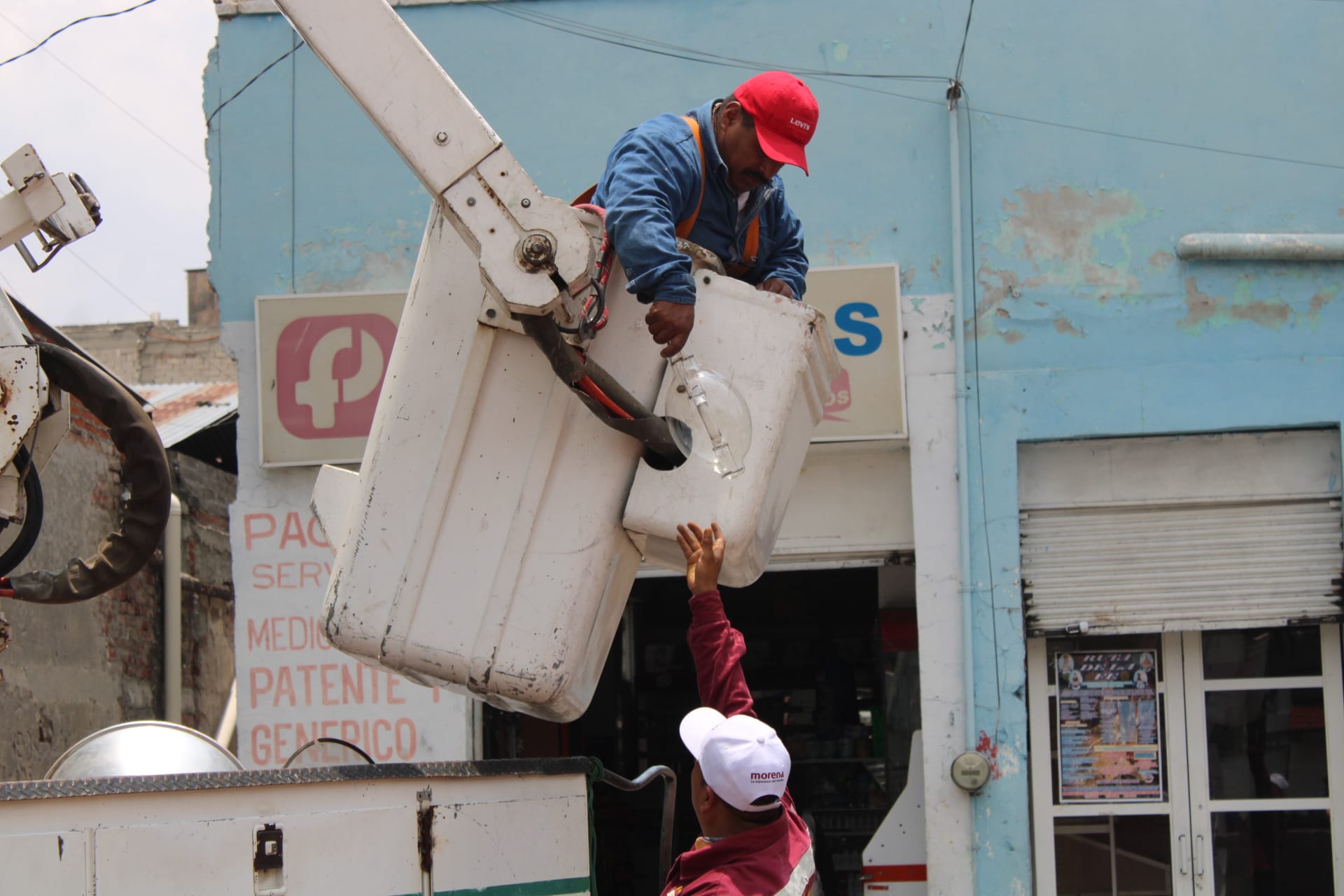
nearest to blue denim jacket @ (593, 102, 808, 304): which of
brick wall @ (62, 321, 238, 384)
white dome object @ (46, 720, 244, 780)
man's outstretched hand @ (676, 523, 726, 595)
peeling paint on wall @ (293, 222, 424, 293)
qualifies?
man's outstretched hand @ (676, 523, 726, 595)

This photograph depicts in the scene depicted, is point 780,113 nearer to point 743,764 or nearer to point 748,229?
point 748,229

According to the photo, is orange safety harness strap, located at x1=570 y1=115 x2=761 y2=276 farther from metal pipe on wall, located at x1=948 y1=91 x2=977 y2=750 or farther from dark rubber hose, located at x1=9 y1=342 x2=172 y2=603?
metal pipe on wall, located at x1=948 y1=91 x2=977 y2=750

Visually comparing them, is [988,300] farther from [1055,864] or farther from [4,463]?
[4,463]

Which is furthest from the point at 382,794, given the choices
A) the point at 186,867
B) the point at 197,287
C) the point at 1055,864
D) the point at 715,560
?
the point at 197,287

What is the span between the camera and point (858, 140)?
7.32 m

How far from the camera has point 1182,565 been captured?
7.02 m

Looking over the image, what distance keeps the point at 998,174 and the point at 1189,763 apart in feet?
10.3

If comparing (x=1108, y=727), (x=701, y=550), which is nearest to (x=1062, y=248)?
(x=1108, y=727)

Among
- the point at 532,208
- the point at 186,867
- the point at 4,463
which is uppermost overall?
the point at 532,208

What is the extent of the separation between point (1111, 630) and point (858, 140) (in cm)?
281

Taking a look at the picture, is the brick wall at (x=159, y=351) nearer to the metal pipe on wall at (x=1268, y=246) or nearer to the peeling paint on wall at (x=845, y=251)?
the peeling paint on wall at (x=845, y=251)

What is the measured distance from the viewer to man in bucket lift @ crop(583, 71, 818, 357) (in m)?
2.88

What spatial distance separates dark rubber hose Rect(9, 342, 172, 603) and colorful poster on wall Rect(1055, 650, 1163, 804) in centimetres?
497

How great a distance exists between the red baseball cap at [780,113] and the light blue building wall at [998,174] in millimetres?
4095
